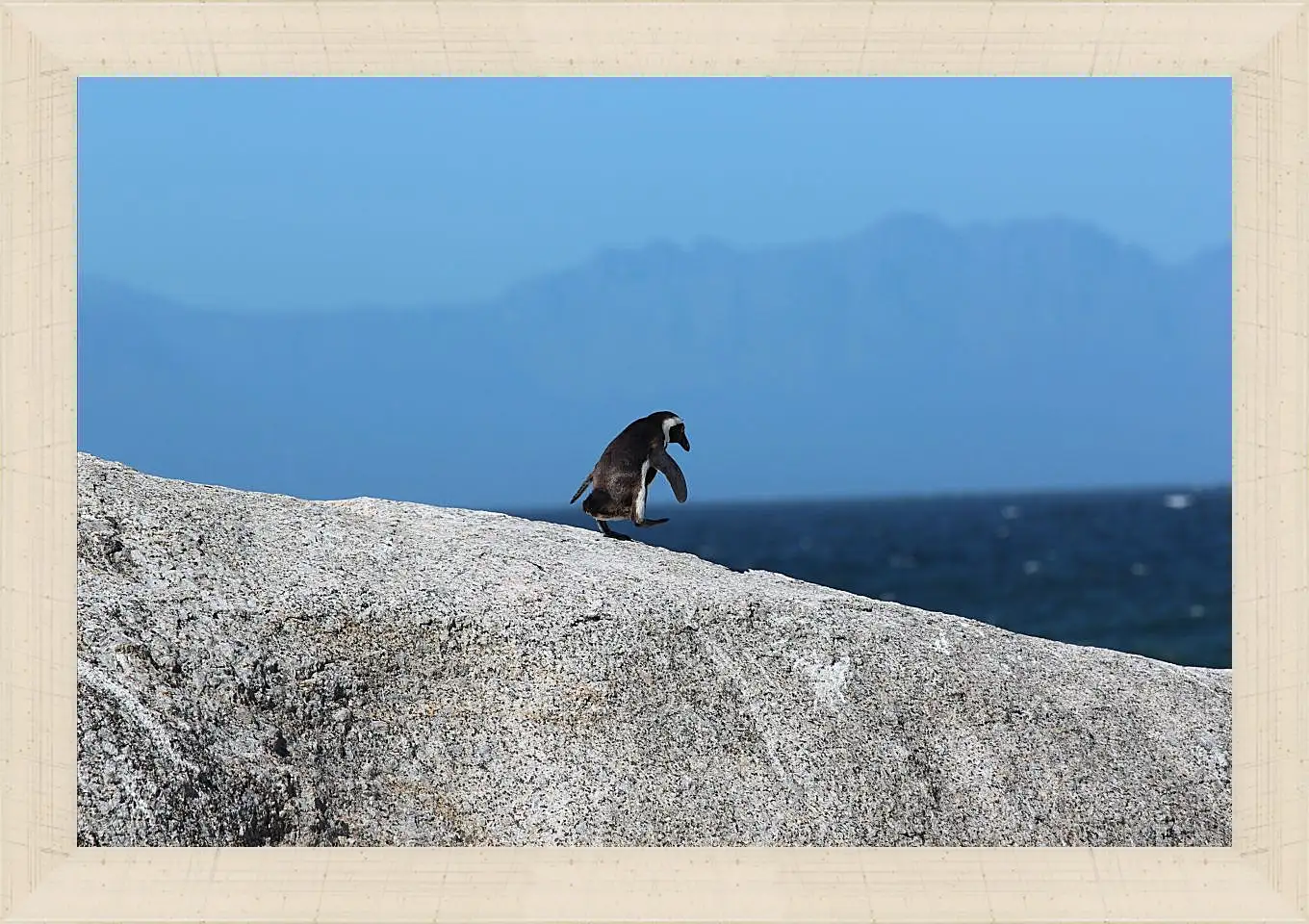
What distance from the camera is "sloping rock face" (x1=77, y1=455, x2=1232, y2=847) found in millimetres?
4051

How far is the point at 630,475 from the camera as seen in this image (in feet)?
19.9

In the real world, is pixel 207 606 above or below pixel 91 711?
above

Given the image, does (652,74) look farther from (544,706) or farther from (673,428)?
(673,428)

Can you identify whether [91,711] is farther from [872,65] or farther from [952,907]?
[872,65]

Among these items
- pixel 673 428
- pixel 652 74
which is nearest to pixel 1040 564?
pixel 673 428

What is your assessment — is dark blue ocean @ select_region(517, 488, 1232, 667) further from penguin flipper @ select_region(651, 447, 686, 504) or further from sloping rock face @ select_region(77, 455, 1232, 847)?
sloping rock face @ select_region(77, 455, 1232, 847)

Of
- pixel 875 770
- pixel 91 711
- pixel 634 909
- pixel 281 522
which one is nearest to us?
pixel 634 909

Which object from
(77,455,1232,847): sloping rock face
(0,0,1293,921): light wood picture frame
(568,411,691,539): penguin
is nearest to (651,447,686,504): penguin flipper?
(568,411,691,539): penguin

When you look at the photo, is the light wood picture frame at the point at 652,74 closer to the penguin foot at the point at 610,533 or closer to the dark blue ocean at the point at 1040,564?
the penguin foot at the point at 610,533

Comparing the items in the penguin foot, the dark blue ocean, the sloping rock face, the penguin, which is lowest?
the dark blue ocean
